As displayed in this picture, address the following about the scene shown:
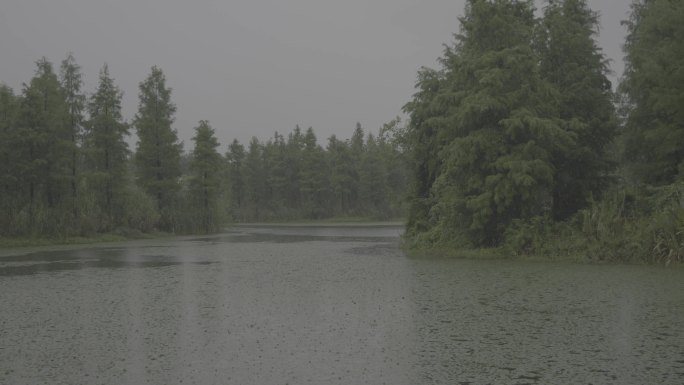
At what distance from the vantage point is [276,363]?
597 centimetres

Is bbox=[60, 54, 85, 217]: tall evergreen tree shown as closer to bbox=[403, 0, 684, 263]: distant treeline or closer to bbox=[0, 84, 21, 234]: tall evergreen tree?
bbox=[0, 84, 21, 234]: tall evergreen tree

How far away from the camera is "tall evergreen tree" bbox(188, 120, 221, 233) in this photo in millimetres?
40156

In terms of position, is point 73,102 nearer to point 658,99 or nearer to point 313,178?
point 658,99

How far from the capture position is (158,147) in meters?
37.2

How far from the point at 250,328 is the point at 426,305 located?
328cm

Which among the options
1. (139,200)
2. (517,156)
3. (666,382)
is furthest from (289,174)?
(666,382)

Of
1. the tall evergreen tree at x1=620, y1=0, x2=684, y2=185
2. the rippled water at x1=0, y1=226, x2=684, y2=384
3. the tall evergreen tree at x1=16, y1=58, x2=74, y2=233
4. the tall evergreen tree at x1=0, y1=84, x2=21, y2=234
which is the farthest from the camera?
the tall evergreen tree at x1=16, y1=58, x2=74, y2=233

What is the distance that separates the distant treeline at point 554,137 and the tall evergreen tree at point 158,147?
22.9 m

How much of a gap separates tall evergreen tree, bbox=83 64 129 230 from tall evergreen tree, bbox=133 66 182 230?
10.5ft

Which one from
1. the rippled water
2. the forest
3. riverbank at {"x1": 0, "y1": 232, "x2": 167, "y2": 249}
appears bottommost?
the rippled water

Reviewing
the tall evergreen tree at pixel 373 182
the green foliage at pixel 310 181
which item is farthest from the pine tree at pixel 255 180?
the tall evergreen tree at pixel 373 182

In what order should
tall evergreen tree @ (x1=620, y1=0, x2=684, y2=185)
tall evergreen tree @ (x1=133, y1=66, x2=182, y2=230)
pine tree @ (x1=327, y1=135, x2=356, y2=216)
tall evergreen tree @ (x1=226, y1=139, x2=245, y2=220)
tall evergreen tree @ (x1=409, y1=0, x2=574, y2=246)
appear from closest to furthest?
tall evergreen tree @ (x1=409, y1=0, x2=574, y2=246) → tall evergreen tree @ (x1=620, y1=0, x2=684, y2=185) → tall evergreen tree @ (x1=133, y1=66, x2=182, y2=230) → pine tree @ (x1=327, y1=135, x2=356, y2=216) → tall evergreen tree @ (x1=226, y1=139, x2=245, y2=220)

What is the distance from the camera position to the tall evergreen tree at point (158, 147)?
37062 mm

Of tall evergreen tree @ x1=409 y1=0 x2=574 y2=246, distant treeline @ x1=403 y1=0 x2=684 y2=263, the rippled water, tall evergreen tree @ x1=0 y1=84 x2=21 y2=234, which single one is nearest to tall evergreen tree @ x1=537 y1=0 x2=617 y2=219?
distant treeline @ x1=403 y1=0 x2=684 y2=263
